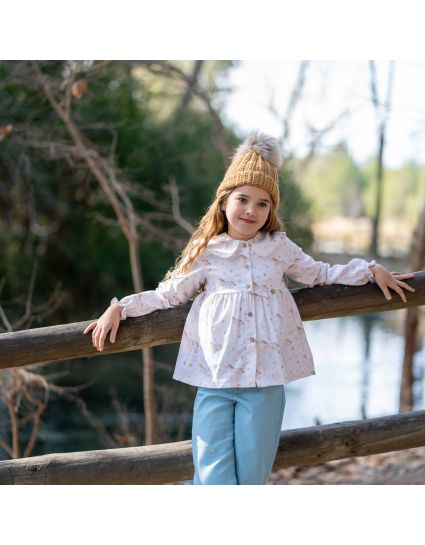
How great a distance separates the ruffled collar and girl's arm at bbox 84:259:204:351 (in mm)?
77

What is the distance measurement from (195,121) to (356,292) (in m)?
7.48

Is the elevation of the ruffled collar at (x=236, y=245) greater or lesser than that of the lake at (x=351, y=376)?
greater

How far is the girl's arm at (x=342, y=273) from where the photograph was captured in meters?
2.37

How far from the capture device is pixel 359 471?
5.12 metres

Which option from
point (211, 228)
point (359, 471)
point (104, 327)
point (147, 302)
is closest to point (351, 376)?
point (359, 471)

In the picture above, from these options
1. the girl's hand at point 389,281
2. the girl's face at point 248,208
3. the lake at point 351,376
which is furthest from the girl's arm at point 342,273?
the lake at point 351,376

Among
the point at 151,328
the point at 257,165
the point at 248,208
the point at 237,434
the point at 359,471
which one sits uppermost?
the point at 257,165

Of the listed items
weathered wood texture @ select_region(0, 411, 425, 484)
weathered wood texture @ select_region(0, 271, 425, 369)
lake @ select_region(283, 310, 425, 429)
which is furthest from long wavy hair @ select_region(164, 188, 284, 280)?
Result: lake @ select_region(283, 310, 425, 429)

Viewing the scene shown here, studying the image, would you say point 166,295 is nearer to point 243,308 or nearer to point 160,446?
point 243,308

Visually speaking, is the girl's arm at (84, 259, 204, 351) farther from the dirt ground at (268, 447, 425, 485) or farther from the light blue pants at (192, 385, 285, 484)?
the dirt ground at (268, 447, 425, 485)

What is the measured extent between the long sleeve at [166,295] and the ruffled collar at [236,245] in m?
0.07

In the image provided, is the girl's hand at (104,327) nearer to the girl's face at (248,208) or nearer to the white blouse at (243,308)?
the white blouse at (243,308)

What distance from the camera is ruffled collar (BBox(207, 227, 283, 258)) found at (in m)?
2.39

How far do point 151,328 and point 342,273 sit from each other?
625mm
